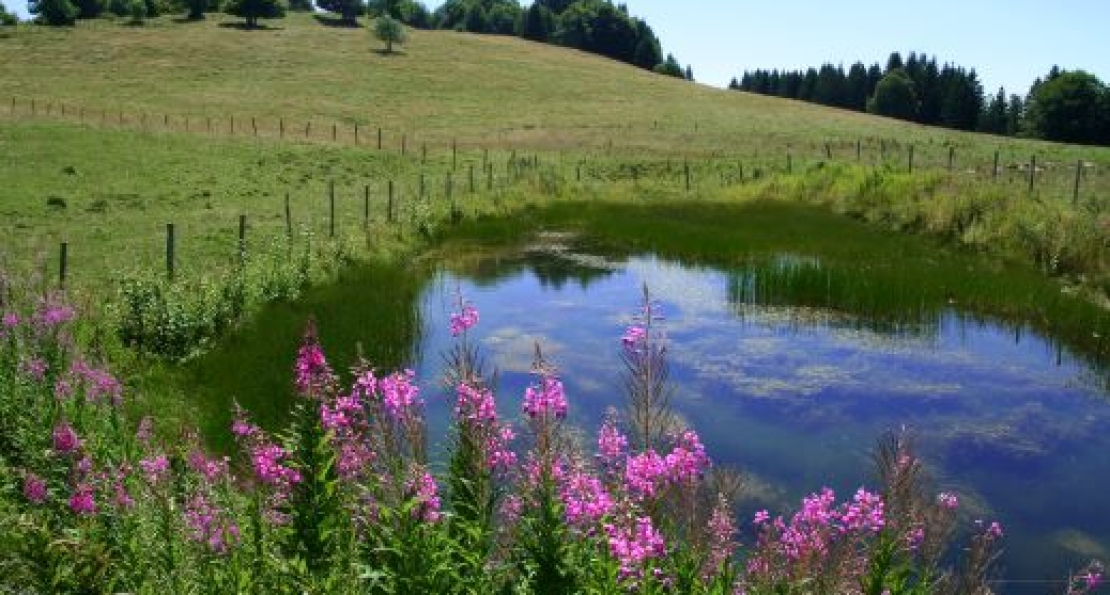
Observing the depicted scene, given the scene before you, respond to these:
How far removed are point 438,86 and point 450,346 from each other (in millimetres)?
63928

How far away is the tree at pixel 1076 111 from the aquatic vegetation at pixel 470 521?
104517 millimetres

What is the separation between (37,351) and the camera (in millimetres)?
9555

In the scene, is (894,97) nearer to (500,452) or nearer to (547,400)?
(500,452)

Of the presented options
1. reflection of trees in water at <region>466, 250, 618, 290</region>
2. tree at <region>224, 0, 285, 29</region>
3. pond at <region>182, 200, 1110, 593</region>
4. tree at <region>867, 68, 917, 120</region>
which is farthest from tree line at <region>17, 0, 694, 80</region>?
pond at <region>182, 200, 1110, 593</region>

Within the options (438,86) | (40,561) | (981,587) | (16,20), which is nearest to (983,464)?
(981,587)

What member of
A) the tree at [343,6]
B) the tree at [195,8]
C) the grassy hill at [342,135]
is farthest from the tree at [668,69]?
the tree at [195,8]

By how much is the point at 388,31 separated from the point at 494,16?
188 ft

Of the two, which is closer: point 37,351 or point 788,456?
point 37,351

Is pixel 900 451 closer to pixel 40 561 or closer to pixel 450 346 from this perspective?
pixel 40 561

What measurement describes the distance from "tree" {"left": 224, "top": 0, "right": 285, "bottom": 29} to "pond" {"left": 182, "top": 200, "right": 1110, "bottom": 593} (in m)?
84.2

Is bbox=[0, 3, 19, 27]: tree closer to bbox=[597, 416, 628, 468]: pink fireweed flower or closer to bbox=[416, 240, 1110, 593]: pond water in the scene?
bbox=[416, 240, 1110, 593]: pond water

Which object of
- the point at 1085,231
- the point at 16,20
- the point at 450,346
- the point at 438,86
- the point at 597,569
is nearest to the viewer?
the point at 597,569

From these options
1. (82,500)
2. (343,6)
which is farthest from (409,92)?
(82,500)

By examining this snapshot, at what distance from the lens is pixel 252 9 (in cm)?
9794
